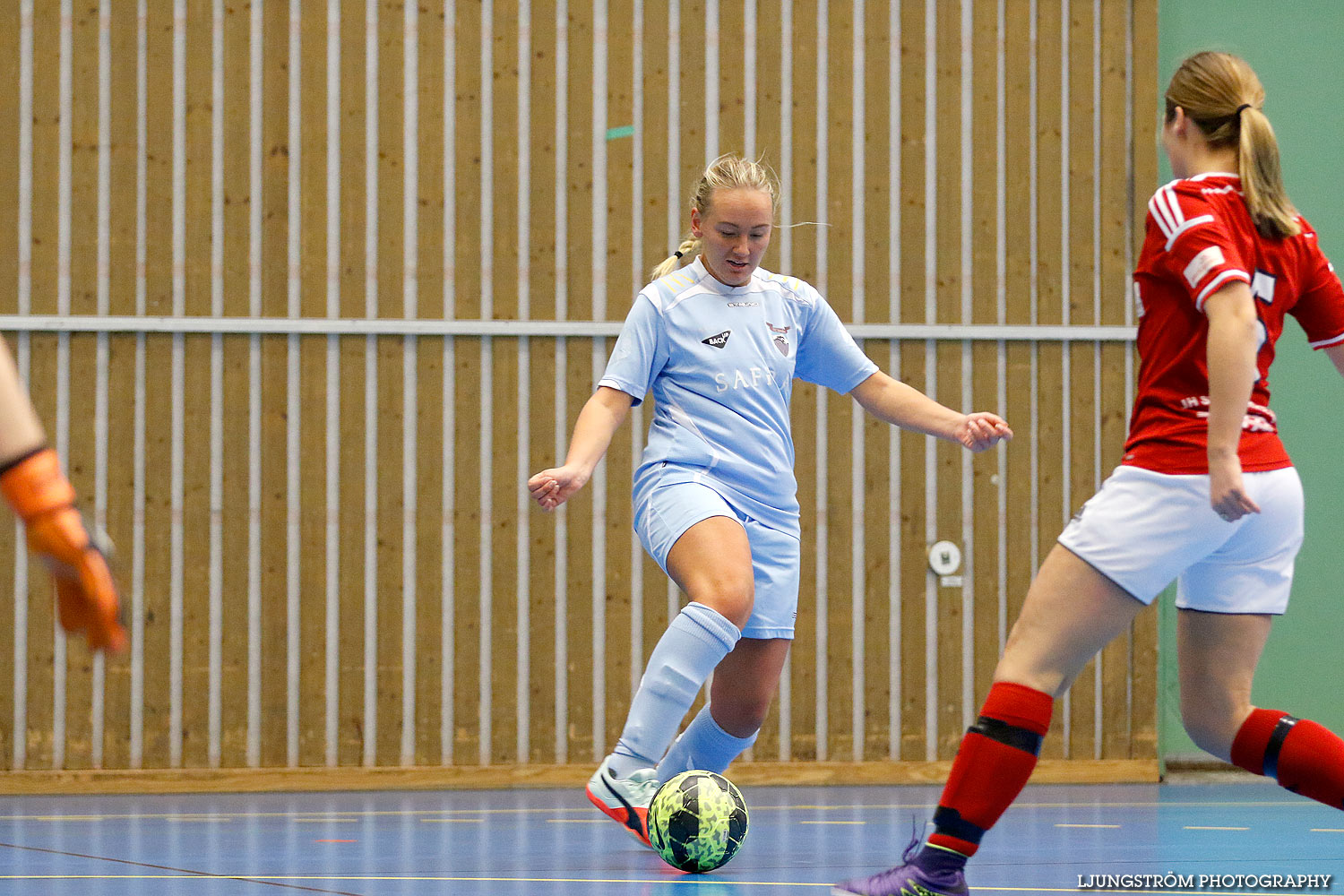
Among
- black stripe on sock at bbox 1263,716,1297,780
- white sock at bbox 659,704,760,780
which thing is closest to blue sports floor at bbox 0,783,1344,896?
white sock at bbox 659,704,760,780

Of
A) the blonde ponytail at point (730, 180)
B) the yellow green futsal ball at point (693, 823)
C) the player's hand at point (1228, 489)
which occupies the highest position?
the blonde ponytail at point (730, 180)

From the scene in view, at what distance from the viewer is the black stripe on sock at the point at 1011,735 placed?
262 centimetres

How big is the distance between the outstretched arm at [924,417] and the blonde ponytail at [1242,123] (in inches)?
37.3

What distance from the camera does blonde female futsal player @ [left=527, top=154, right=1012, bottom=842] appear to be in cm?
361

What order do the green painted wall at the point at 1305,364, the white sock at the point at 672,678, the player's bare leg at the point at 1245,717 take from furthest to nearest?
the green painted wall at the point at 1305,364, the white sock at the point at 672,678, the player's bare leg at the point at 1245,717

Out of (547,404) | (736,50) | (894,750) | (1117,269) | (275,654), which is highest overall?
(736,50)

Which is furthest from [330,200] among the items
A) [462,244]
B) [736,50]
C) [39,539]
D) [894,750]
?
[39,539]

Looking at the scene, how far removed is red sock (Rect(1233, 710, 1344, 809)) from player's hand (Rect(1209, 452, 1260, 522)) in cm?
49

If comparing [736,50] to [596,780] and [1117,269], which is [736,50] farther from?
[596,780]

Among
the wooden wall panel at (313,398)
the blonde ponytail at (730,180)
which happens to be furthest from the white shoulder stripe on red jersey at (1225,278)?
the wooden wall panel at (313,398)

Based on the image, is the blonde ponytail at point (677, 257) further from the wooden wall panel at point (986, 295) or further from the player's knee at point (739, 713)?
the wooden wall panel at point (986, 295)

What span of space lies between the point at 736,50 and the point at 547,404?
71.5 inches

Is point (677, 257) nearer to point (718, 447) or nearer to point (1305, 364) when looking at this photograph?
point (718, 447)

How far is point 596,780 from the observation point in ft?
12.1
